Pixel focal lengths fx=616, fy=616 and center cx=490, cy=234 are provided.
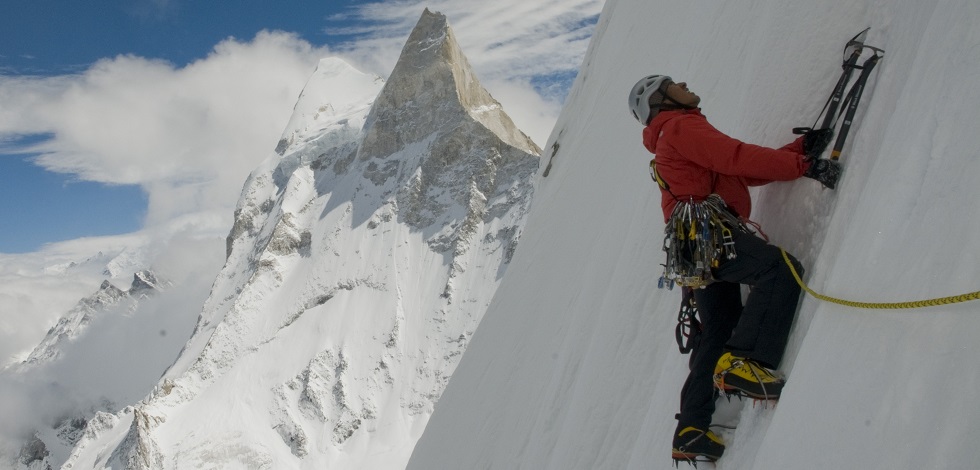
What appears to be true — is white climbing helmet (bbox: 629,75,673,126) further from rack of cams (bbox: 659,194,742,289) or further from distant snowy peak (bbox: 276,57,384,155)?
distant snowy peak (bbox: 276,57,384,155)

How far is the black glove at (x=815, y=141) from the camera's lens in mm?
3502

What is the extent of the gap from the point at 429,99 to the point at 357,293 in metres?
39.0

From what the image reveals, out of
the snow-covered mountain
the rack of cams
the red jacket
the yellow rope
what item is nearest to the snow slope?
the yellow rope

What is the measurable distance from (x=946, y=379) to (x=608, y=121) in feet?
31.9

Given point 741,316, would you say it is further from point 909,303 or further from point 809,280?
point 909,303

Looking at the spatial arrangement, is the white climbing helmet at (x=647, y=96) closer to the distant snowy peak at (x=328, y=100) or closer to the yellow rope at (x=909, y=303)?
the yellow rope at (x=909, y=303)

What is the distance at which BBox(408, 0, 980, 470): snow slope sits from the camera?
83.7 inches

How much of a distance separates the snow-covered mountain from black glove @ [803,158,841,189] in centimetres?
9051

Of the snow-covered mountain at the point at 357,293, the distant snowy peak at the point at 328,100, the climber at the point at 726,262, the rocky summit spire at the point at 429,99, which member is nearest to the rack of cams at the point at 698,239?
the climber at the point at 726,262

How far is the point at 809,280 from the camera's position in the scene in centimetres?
326

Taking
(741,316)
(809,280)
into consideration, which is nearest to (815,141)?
(809,280)

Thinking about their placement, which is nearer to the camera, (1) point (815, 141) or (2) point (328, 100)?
(1) point (815, 141)

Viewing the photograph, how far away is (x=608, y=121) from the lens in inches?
446

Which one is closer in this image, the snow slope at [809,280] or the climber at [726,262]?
the snow slope at [809,280]
